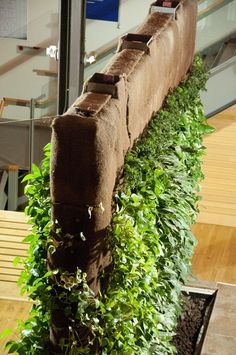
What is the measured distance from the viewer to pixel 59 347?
423 centimetres

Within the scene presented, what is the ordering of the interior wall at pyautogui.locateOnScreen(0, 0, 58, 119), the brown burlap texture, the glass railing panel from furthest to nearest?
the interior wall at pyautogui.locateOnScreen(0, 0, 58, 119), the glass railing panel, the brown burlap texture

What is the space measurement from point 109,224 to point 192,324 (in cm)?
229

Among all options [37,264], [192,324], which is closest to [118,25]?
[192,324]

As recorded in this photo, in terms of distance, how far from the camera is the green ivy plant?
162 inches

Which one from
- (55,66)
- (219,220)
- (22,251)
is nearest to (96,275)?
(22,251)

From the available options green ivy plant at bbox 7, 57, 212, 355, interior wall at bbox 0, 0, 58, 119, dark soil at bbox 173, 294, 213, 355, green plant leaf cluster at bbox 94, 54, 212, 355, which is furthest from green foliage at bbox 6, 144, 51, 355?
interior wall at bbox 0, 0, 58, 119

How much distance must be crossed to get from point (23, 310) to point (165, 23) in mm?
2435

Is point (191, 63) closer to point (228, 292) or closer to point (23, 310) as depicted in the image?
point (228, 292)

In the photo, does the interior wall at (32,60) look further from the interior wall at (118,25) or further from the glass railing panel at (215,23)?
the glass railing panel at (215,23)

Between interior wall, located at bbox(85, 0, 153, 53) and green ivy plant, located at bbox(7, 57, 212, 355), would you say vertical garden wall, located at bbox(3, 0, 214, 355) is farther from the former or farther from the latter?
interior wall, located at bbox(85, 0, 153, 53)

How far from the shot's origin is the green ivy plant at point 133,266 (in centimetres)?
412

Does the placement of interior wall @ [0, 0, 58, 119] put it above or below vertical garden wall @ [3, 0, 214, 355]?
above

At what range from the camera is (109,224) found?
423cm

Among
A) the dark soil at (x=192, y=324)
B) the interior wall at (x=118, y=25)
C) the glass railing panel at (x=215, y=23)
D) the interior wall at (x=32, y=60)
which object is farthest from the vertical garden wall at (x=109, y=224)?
the interior wall at (x=32, y=60)
